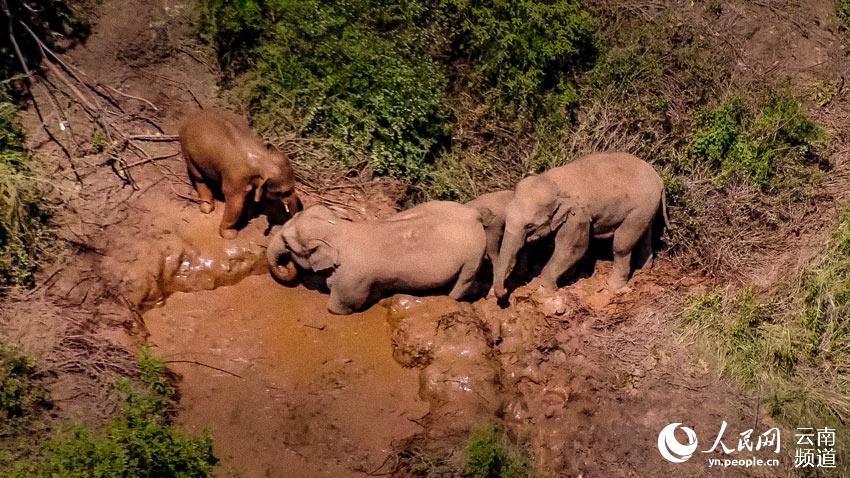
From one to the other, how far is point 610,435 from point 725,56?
16.6 feet

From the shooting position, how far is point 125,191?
840 centimetres

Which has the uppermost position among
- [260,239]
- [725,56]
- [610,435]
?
[725,56]

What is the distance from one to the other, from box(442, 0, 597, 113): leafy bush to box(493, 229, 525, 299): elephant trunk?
2.04 metres

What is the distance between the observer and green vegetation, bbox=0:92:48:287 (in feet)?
24.7

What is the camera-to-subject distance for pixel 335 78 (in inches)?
351

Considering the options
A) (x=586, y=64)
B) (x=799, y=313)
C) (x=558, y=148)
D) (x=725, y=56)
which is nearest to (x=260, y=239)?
(x=558, y=148)

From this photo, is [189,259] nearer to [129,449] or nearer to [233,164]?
[233,164]

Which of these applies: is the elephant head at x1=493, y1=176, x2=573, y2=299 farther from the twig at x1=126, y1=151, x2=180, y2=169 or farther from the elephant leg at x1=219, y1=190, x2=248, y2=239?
the twig at x1=126, y1=151, x2=180, y2=169

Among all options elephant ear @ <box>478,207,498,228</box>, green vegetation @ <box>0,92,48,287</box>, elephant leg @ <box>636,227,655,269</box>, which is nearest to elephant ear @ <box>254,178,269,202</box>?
green vegetation @ <box>0,92,48,287</box>

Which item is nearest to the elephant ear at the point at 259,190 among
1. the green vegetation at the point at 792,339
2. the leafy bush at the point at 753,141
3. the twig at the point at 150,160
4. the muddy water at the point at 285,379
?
the muddy water at the point at 285,379

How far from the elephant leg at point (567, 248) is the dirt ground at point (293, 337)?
236 millimetres

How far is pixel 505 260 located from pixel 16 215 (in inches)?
172

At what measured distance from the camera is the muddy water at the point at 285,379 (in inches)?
280

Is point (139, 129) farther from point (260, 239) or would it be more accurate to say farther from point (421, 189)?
point (421, 189)
